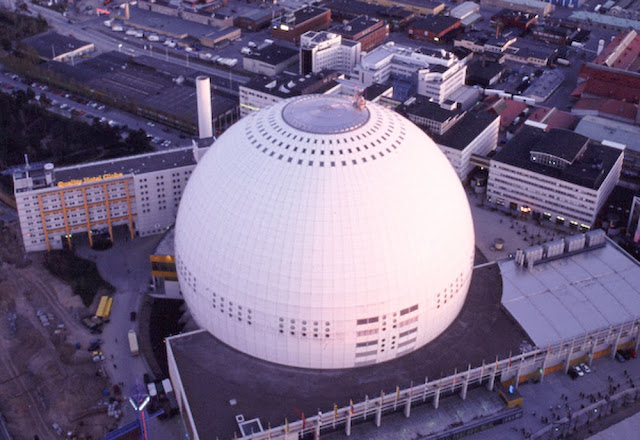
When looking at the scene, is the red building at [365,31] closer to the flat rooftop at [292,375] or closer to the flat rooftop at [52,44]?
the flat rooftop at [52,44]

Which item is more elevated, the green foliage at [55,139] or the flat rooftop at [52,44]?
the flat rooftop at [52,44]

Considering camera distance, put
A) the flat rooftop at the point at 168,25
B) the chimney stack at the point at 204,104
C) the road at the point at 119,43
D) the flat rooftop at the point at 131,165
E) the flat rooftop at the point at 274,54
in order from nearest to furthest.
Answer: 1. the flat rooftop at the point at 131,165
2. the chimney stack at the point at 204,104
3. the flat rooftop at the point at 274,54
4. the road at the point at 119,43
5. the flat rooftop at the point at 168,25

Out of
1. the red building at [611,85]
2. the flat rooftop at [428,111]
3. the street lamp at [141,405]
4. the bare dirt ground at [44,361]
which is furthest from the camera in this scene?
the red building at [611,85]

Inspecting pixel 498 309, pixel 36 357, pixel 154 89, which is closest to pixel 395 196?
pixel 498 309

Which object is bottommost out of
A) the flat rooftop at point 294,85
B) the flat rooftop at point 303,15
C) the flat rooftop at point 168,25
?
the flat rooftop at point 168,25

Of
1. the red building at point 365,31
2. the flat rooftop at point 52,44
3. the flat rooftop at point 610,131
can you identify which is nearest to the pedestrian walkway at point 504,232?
the flat rooftop at point 610,131

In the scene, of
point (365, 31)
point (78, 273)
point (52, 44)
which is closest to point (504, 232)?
point (78, 273)

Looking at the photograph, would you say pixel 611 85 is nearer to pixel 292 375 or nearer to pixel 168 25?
pixel 292 375

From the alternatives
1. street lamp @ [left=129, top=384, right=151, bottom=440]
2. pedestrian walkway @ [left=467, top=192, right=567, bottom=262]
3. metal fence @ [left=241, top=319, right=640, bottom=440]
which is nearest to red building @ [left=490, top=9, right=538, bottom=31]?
pedestrian walkway @ [left=467, top=192, right=567, bottom=262]
